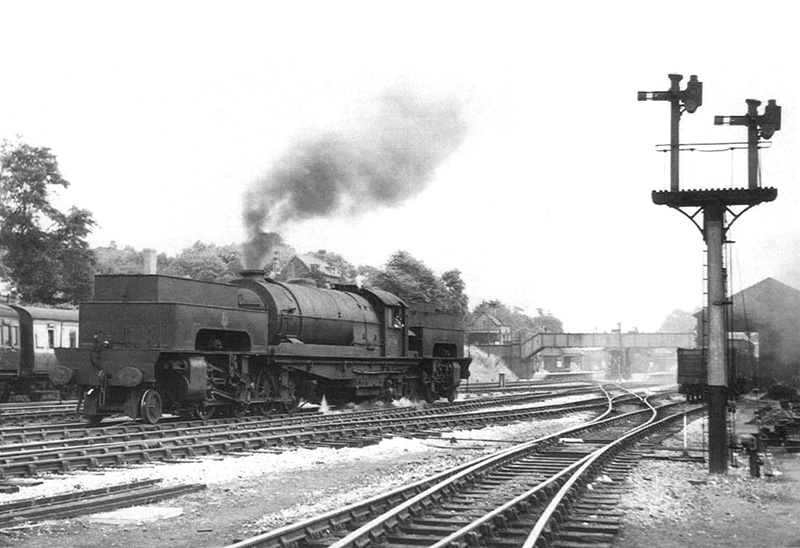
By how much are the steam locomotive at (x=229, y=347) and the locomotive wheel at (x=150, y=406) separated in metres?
0.02

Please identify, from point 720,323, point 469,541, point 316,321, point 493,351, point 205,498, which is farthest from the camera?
point 493,351

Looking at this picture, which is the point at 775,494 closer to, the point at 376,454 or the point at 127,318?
the point at 376,454

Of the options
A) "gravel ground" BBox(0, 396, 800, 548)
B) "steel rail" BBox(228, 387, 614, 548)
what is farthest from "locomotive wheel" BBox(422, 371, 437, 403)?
"steel rail" BBox(228, 387, 614, 548)

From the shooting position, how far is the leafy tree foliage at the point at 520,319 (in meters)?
108

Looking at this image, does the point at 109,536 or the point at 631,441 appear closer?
the point at 109,536

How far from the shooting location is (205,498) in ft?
29.7

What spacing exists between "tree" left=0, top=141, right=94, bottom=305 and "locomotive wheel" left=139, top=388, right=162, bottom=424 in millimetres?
32947

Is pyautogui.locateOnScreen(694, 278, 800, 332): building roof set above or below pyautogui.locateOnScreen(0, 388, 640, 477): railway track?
above

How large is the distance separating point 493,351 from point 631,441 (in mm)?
52388

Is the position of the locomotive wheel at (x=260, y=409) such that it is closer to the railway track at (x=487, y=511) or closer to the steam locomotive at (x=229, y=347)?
the steam locomotive at (x=229, y=347)

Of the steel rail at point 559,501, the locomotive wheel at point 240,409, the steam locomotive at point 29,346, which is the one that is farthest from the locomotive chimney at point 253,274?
the steel rail at point 559,501

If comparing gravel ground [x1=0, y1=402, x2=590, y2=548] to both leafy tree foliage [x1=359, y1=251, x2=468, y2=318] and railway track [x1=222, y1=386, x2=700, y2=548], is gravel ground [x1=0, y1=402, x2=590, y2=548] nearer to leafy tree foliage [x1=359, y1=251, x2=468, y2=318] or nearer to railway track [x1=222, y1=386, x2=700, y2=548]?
railway track [x1=222, y1=386, x2=700, y2=548]

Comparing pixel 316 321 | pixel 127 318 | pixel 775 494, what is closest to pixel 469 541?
pixel 775 494

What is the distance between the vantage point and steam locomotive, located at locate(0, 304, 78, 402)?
2386 centimetres
